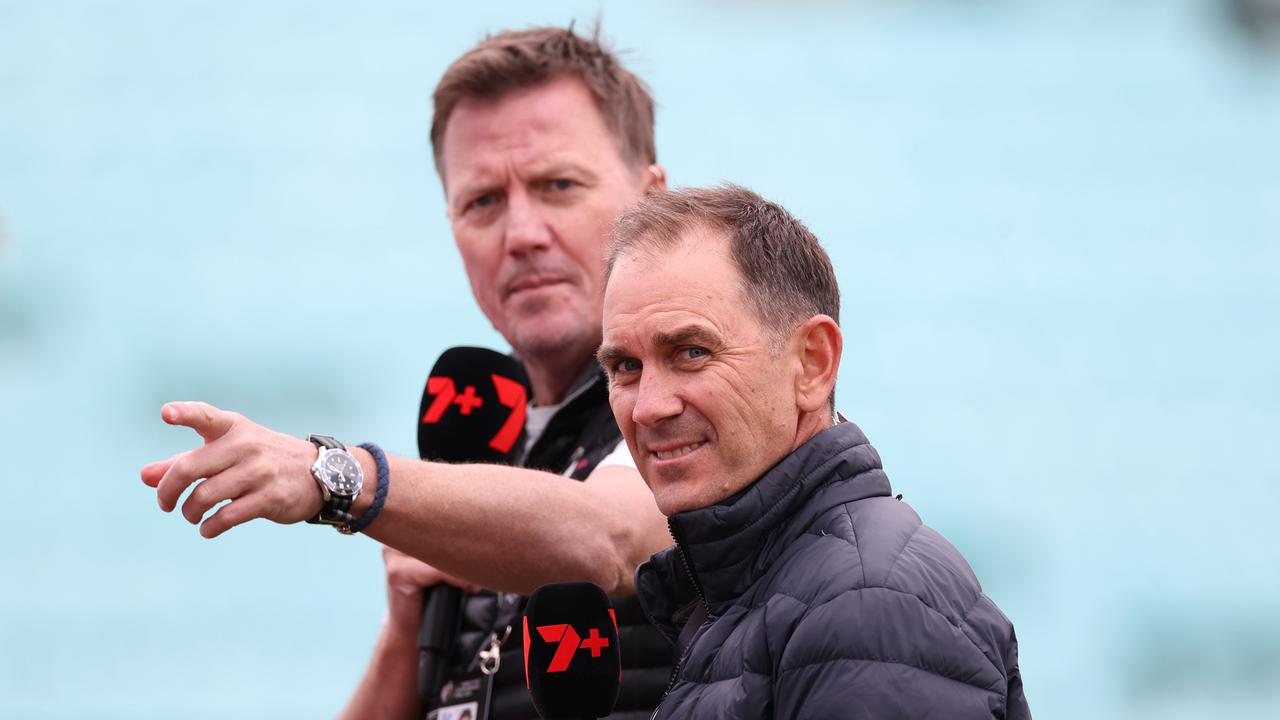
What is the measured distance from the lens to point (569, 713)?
1938 millimetres

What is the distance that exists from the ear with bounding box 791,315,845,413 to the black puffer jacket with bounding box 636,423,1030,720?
0.19ft

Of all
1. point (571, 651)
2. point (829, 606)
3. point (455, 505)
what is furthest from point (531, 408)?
point (829, 606)

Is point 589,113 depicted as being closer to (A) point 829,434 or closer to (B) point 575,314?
(B) point 575,314

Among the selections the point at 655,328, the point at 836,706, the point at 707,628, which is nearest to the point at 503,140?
the point at 655,328

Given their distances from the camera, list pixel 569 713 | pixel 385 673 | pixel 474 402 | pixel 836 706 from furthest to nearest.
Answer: pixel 385 673 < pixel 474 402 < pixel 569 713 < pixel 836 706

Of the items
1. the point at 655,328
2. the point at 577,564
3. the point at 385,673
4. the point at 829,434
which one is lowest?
the point at 385,673

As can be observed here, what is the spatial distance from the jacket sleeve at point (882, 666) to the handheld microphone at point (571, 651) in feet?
1.28

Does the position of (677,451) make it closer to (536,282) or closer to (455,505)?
(455,505)

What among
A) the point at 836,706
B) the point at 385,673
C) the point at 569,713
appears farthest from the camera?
the point at 385,673

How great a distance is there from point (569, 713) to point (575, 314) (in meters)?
1.15

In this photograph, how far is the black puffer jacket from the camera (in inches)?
59.6

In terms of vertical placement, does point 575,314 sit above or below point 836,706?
above

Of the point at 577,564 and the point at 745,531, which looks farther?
the point at 577,564

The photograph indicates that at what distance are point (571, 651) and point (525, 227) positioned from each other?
3.98 feet
